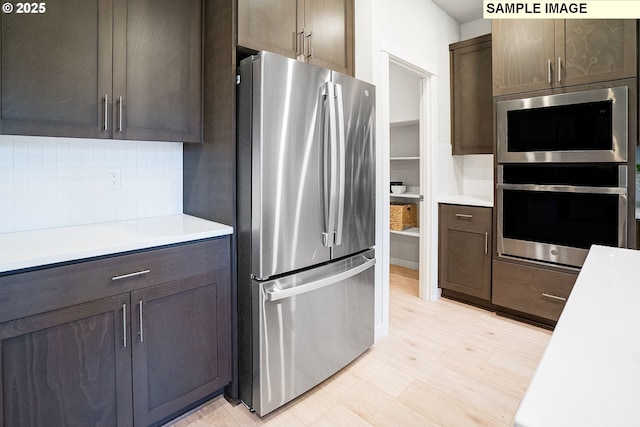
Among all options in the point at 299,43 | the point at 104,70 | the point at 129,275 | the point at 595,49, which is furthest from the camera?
the point at 595,49

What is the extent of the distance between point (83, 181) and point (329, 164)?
4.19 ft

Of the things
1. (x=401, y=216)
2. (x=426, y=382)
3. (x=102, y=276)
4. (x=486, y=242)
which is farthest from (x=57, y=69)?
(x=401, y=216)

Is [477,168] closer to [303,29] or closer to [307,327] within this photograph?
[303,29]

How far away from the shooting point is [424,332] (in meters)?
2.60

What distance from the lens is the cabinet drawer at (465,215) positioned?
2857 mm

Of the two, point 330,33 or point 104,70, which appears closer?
point 104,70

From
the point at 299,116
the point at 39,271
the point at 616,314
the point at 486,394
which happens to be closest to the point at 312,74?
the point at 299,116

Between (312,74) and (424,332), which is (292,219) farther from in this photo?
(424,332)

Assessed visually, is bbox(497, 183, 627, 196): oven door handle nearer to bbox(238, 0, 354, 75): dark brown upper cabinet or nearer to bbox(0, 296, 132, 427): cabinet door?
bbox(238, 0, 354, 75): dark brown upper cabinet

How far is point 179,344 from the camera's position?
1571 millimetres

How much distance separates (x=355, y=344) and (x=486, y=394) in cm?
74

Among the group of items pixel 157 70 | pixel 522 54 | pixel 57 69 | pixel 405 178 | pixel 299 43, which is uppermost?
pixel 522 54

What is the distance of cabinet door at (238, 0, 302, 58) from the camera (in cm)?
165

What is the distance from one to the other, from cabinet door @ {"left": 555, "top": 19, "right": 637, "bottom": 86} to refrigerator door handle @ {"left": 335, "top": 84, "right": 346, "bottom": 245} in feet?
5.69
